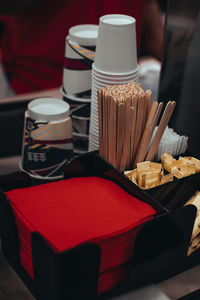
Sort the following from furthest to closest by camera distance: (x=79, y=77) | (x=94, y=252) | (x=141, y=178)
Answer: (x=79, y=77)
(x=141, y=178)
(x=94, y=252)

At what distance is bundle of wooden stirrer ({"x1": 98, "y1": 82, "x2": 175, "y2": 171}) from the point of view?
0.73 meters

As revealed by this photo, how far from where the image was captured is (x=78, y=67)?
941 millimetres

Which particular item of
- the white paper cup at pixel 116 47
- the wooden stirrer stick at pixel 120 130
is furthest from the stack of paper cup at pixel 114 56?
the wooden stirrer stick at pixel 120 130

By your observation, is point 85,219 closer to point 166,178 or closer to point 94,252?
point 94,252

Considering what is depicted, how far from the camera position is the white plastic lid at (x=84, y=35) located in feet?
3.01

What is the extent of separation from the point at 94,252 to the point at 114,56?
1.37 ft

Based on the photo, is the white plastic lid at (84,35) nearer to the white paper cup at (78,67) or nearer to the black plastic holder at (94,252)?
the white paper cup at (78,67)

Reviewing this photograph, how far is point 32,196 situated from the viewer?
0.70 metres

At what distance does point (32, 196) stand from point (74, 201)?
Answer: 71mm

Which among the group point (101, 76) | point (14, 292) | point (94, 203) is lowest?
point (14, 292)

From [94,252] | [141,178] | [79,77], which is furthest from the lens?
[79,77]

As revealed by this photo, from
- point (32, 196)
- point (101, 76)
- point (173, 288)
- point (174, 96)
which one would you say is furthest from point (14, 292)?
point (174, 96)

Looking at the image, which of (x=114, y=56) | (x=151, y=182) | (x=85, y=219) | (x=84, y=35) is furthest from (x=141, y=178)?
(x=84, y=35)

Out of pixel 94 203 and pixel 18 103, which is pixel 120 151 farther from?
pixel 18 103
